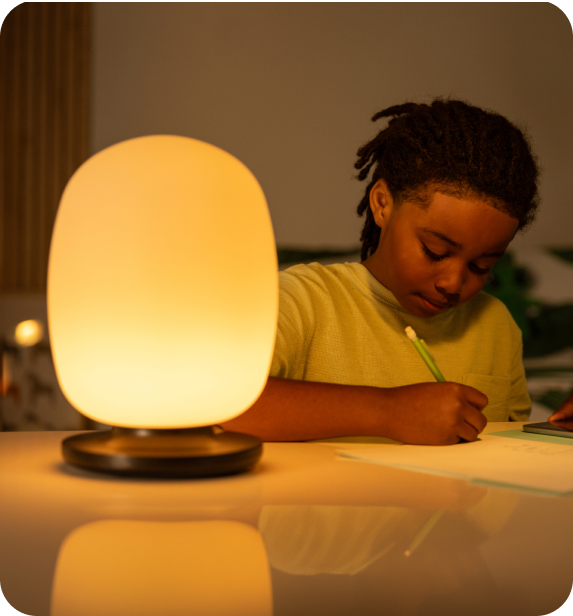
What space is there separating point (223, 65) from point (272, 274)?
7.86 ft

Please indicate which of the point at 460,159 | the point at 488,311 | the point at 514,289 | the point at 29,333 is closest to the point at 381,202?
the point at 460,159

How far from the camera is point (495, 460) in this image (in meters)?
0.54

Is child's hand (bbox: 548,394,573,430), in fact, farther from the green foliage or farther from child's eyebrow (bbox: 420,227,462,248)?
the green foliage

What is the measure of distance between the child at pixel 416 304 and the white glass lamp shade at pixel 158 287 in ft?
0.90

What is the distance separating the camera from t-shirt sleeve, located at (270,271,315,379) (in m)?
0.95

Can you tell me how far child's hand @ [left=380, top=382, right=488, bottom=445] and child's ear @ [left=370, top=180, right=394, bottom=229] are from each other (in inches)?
16.8

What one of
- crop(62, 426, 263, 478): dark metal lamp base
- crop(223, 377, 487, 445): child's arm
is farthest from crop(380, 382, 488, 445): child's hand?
crop(62, 426, 263, 478): dark metal lamp base

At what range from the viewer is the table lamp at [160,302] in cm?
43

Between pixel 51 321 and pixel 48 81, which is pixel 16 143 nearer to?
pixel 48 81

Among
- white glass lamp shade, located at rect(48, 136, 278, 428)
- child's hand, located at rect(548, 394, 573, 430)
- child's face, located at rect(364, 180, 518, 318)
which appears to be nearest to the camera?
white glass lamp shade, located at rect(48, 136, 278, 428)

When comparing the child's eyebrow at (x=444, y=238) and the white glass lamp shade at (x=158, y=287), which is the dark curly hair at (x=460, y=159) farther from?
the white glass lamp shade at (x=158, y=287)

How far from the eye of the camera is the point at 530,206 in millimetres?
1001

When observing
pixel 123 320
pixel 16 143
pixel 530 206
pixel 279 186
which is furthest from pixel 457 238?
pixel 16 143

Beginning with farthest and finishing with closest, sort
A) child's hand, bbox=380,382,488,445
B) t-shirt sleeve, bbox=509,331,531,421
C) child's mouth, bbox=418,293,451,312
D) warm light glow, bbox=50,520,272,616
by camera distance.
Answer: t-shirt sleeve, bbox=509,331,531,421
child's mouth, bbox=418,293,451,312
child's hand, bbox=380,382,488,445
warm light glow, bbox=50,520,272,616
